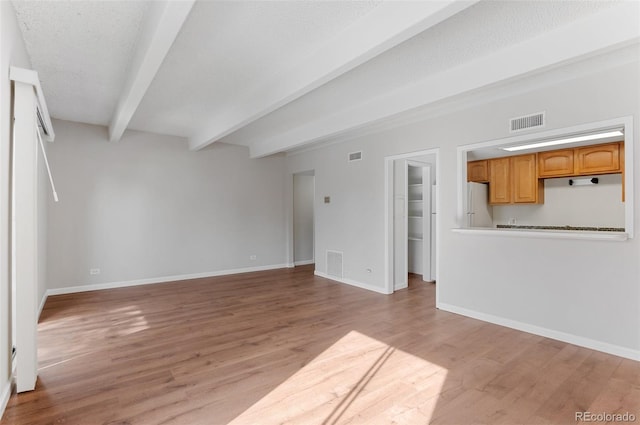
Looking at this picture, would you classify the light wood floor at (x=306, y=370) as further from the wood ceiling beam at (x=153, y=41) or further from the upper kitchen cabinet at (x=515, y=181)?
the upper kitchen cabinet at (x=515, y=181)

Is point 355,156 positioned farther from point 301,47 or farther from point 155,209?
point 155,209

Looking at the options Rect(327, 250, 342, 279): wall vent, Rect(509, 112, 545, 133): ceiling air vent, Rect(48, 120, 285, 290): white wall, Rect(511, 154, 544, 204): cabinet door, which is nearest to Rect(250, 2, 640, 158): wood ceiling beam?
Rect(509, 112, 545, 133): ceiling air vent

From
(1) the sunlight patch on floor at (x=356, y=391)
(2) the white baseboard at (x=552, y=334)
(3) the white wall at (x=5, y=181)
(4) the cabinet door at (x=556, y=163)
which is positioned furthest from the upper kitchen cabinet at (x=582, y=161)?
(3) the white wall at (x=5, y=181)

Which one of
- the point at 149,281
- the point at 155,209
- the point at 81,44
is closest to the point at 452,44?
the point at 81,44

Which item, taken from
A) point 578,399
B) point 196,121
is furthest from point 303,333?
point 196,121

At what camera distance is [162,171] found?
19.9 feet

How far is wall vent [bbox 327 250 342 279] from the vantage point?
6.02 m

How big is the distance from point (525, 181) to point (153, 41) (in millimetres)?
5794

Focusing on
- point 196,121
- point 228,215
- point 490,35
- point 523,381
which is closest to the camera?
point 523,381

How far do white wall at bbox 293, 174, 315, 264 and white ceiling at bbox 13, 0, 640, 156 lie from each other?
3852 mm

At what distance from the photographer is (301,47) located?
2854 mm

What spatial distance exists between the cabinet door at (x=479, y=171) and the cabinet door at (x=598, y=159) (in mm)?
1441

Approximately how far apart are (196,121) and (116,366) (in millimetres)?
3830

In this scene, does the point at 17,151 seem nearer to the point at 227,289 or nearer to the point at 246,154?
the point at 227,289
